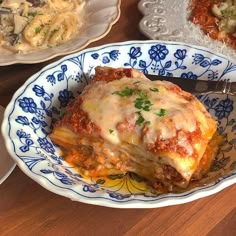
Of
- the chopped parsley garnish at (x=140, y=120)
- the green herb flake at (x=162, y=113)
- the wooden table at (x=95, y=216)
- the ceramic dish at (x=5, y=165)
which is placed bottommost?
the wooden table at (x=95, y=216)

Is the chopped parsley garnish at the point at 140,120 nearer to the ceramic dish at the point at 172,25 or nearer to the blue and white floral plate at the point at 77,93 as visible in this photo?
the blue and white floral plate at the point at 77,93

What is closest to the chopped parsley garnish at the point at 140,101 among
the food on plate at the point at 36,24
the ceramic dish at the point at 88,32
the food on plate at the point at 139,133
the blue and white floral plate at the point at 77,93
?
the food on plate at the point at 139,133

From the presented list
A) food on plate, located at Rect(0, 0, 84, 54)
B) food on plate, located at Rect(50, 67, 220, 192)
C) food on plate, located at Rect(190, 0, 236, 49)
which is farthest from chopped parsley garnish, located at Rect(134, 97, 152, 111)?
food on plate, located at Rect(190, 0, 236, 49)

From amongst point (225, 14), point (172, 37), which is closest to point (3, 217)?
point (172, 37)

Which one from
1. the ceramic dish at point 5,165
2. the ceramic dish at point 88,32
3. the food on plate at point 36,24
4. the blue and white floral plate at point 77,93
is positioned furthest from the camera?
the food on plate at point 36,24

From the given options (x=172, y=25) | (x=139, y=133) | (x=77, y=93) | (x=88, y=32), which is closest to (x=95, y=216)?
(x=139, y=133)

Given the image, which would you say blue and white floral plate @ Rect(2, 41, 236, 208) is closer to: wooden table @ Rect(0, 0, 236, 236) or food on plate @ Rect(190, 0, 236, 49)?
wooden table @ Rect(0, 0, 236, 236)
